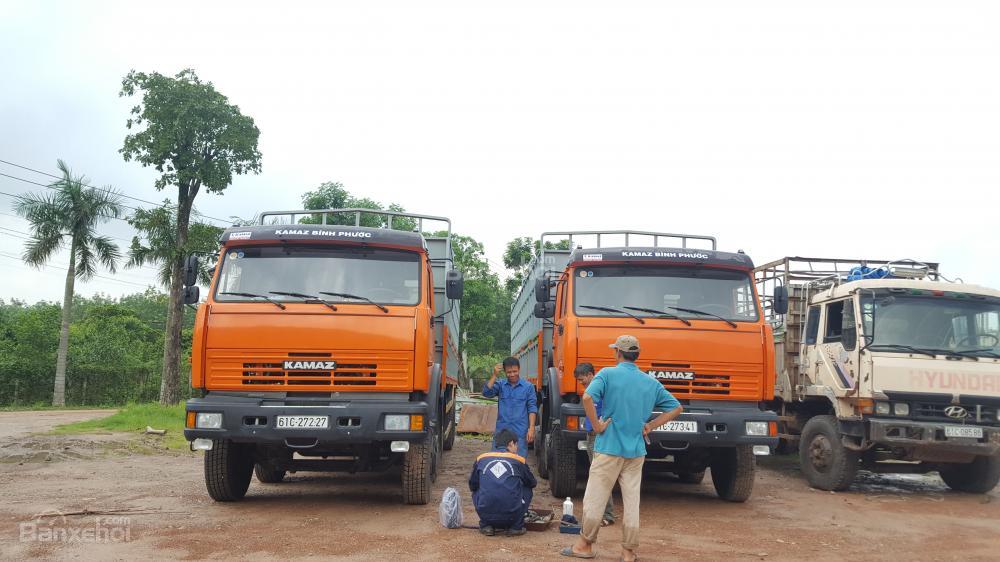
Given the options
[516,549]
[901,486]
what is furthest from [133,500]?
[901,486]

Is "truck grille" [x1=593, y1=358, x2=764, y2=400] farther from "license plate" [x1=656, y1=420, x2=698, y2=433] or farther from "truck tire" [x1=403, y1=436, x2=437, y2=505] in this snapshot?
"truck tire" [x1=403, y1=436, x2=437, y2=505]

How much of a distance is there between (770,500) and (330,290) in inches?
221

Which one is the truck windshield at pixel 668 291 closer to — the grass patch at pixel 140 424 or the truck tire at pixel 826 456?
the truck tire at pixel 826 456

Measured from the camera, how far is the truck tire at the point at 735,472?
824 centimetres

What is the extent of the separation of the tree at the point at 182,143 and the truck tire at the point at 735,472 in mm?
17053

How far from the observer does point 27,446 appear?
12922 millimetres

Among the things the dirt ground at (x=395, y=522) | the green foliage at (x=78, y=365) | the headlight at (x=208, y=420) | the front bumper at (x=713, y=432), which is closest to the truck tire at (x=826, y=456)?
the dirt ground at (x=395, y=522)

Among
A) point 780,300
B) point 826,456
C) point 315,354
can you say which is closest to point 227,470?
point 315,354

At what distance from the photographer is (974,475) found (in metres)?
9.96

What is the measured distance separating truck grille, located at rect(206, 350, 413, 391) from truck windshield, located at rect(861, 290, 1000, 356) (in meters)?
5.82

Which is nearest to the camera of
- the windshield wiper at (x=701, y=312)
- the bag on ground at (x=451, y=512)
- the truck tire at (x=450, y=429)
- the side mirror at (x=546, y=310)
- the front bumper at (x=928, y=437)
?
the bag on ground at (x=451, y=512)

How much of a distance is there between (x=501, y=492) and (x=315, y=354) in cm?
215

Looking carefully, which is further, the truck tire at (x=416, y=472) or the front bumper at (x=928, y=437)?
the front bumper at (x=928, y=437)

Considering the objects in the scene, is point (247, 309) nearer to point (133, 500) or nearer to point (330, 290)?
point (330, 290)
